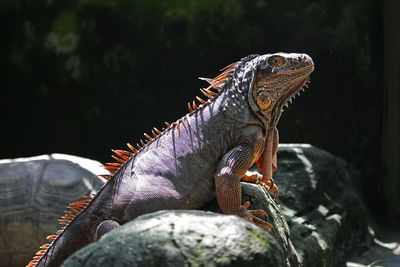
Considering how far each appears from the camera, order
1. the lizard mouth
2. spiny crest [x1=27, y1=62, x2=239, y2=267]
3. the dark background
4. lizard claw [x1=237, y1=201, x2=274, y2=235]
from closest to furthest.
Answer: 1. lizard claw [x1=237, y1=201, x2=274, y2=235]
2. spiny crest [x1=27, y1=62, x2=239, y2=267]
3. the lizard mouth
4. the dark background

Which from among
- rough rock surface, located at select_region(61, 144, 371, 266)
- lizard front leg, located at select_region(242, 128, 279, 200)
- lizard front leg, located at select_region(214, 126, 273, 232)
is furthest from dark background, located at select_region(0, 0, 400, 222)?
lizard front leg, located at select_region(214, 126, 273, 232)

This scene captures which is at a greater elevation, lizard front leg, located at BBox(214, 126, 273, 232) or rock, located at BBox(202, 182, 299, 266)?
lizard front leg, located at BBox(214, 126, 273, 232)

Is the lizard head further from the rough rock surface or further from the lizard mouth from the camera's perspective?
the rough rock surface

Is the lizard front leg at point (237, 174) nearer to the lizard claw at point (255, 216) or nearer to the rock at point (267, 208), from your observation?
the lizard claw at point (255, 216)

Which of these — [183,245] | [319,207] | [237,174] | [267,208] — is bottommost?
[319,207]

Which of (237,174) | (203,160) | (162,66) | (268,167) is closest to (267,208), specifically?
(268,167)

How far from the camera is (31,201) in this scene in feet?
18.5

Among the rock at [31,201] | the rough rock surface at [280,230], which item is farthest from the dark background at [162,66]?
the rock at [31,201]

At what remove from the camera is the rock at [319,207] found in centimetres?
551

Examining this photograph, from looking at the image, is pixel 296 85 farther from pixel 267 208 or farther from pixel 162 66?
pixel 162 66

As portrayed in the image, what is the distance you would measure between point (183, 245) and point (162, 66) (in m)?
6.02

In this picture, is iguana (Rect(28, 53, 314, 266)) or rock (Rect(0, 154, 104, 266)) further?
rock (Rect(0, 154, 104, 266))

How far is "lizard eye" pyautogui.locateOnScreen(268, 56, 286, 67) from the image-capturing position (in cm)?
392

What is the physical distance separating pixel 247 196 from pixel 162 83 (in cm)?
449
